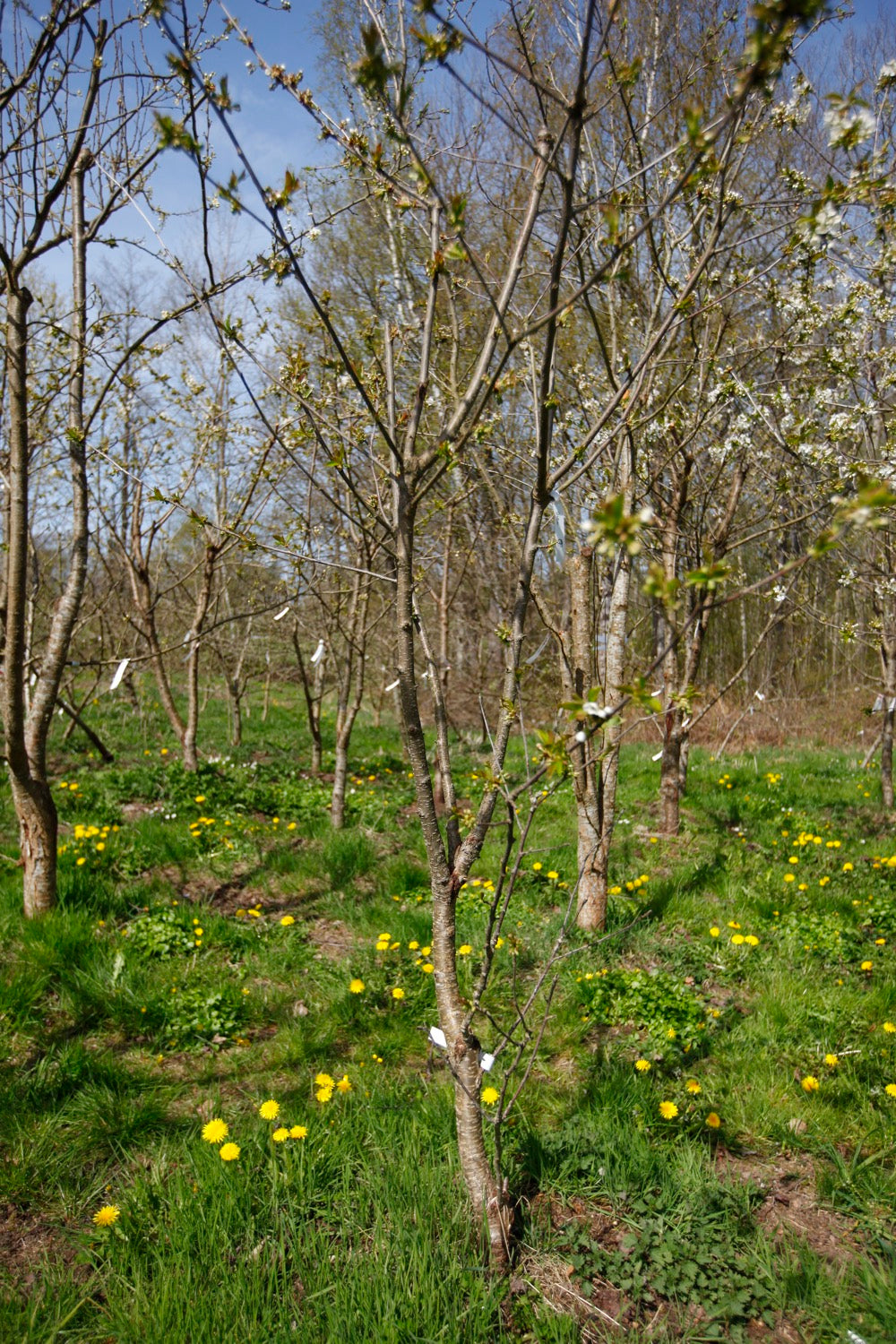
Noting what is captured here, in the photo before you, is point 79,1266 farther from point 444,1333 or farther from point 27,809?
point 27,809

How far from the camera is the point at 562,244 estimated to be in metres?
1.49

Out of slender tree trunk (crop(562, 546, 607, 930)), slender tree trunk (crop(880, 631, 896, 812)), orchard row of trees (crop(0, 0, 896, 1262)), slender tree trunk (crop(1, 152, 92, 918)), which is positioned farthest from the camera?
slender tree trunk (crop(880, 631, 896, 812))

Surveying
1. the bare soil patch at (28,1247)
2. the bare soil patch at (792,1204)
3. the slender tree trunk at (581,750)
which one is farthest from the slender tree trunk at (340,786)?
the bare soil patch at (792,1204)

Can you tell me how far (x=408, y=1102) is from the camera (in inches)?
103

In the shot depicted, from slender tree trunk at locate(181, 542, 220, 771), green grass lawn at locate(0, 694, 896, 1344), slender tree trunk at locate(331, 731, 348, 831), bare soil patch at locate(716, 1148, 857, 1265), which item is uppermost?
slender tree trunk at locate(181, 542, 220, 771)

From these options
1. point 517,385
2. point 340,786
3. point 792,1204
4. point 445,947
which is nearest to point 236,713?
point 340,786

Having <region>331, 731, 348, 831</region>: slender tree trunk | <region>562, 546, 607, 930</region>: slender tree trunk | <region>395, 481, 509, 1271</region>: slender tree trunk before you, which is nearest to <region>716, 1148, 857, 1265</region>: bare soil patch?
<region>395, 481, 509, 1271</region>: slender tree trunk

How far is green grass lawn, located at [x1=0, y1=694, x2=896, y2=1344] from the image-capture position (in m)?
1.94

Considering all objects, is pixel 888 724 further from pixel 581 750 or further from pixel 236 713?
pixel 236 713

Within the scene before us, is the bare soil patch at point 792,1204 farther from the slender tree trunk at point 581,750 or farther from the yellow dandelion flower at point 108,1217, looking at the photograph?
the yellow dandelion flower at point 108,1217

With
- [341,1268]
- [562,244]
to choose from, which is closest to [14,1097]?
[341,1268]

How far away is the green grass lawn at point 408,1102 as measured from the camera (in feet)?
6.37

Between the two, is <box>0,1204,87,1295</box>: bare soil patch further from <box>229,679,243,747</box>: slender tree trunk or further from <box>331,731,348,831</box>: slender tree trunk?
<box>229,679,243,747</box>: slender tree trunk

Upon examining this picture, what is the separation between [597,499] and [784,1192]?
3.00 m
